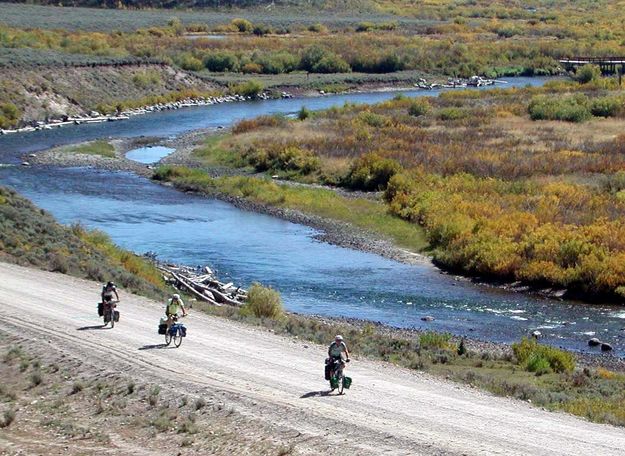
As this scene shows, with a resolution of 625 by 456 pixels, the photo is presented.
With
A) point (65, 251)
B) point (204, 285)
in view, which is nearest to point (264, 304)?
point (204, 285)

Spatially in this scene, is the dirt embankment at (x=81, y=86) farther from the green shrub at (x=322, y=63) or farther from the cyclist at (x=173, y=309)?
the cyclist at (x=173, y=309)

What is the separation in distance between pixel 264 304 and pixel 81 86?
60035 millimetres

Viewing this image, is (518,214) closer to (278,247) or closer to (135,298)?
(278,247)

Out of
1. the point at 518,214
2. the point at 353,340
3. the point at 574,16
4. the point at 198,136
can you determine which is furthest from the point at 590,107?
the point at 574,16

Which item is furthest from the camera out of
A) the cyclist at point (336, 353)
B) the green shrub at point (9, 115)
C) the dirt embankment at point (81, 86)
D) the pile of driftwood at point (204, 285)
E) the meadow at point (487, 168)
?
the dirt embankment at point (81, 86)

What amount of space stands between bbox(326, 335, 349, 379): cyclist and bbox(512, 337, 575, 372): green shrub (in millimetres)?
7648

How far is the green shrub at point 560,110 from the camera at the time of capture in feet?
249

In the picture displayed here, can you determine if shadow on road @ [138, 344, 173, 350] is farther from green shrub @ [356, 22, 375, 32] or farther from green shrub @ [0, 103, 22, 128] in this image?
green shrub @ [356, 22, 375, 32]

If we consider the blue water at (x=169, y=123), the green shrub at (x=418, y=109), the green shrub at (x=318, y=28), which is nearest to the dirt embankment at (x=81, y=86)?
the blue water at (x=169, y=123)

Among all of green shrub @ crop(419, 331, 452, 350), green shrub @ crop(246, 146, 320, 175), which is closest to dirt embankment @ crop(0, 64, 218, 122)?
green shrub @ crop(246, 146, 320, 175)

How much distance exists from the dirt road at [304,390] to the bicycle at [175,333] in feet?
0.73

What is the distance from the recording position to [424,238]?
46469 mm

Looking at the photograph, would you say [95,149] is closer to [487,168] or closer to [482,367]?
[487,168]

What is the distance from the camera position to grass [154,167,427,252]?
48125 mm
